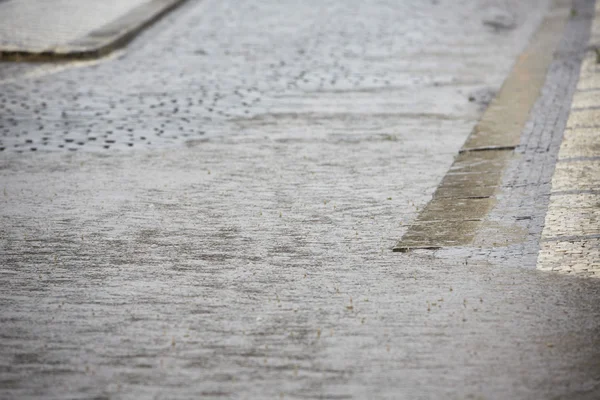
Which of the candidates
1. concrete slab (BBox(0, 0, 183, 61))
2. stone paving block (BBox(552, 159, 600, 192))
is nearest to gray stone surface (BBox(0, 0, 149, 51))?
concrete slab (BBox(0, 0, 183, 61))

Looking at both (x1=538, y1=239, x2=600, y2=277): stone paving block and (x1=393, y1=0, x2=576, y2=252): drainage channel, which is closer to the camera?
(x1=538, y1=239, x2=600, y2=277): stone paving block

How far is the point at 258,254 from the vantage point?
530 centimetres

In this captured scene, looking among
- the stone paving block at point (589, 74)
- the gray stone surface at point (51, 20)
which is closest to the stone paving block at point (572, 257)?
the stone paving block at point (589, 74)

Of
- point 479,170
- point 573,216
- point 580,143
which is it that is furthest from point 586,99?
point 573,216

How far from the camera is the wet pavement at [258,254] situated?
3.83m

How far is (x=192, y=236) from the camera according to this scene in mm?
5641

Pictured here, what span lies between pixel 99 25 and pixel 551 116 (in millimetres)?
8077

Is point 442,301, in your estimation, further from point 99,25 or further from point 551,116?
point 99,25

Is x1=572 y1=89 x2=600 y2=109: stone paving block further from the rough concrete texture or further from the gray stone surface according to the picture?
the gray stone surface

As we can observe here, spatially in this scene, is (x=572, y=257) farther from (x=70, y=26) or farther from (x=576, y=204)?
(x=70, y=26)

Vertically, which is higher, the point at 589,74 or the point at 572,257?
the point at 572,257

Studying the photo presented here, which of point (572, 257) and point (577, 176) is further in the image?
point (577, 176)

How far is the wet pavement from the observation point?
3834 mm

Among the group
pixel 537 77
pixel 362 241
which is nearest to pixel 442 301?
pixel 362 241
